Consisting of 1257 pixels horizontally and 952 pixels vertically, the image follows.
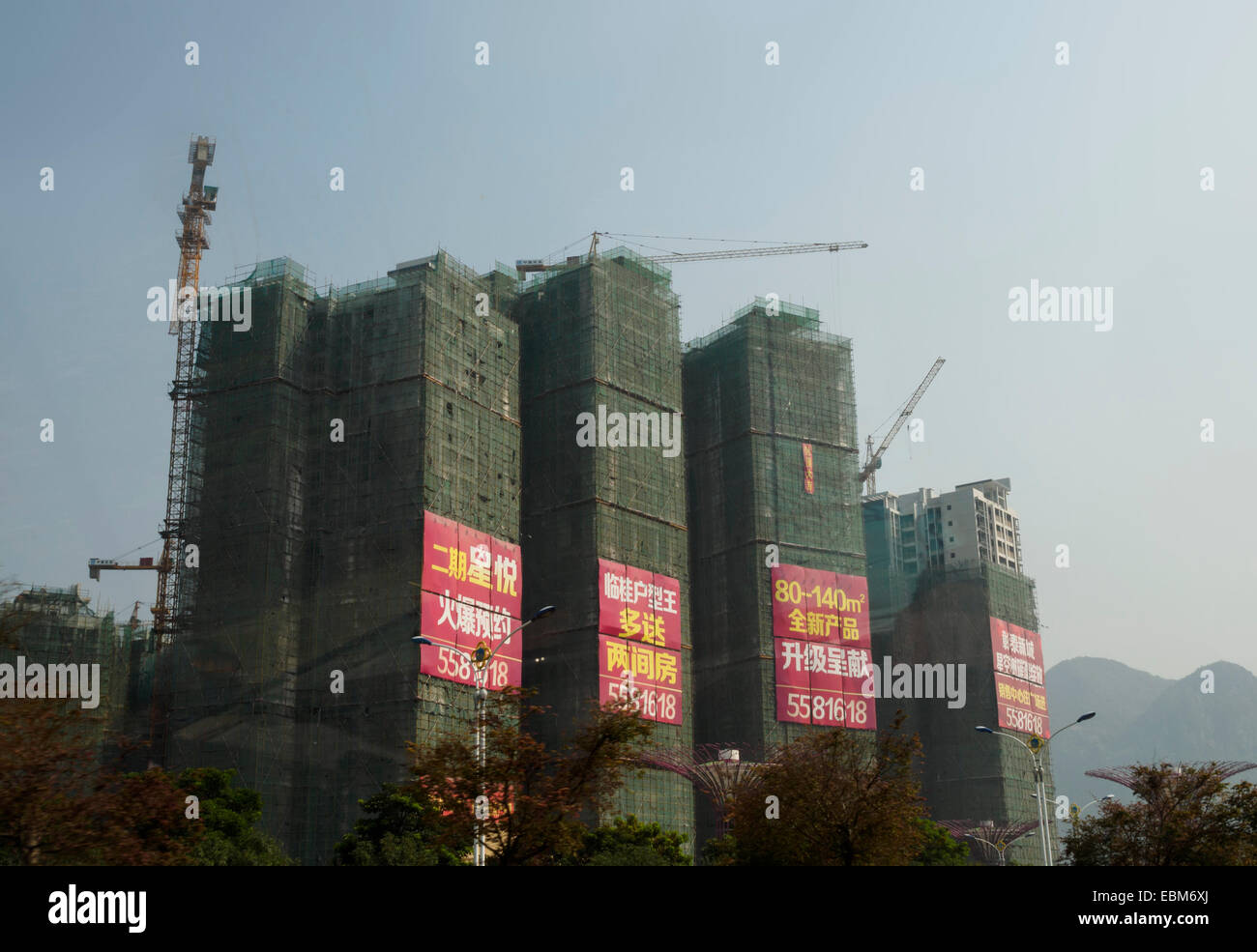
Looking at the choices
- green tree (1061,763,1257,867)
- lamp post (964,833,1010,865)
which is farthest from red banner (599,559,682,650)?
green tree (1061,763,1257,867)

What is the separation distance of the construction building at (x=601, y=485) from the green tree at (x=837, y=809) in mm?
39448

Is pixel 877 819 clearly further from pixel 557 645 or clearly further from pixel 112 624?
pixel 112 624

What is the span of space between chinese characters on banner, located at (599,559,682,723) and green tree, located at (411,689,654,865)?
158ft

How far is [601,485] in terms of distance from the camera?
258 feet

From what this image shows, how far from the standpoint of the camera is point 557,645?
77.0 m

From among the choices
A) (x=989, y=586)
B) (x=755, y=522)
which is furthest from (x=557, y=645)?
(x=989, y=586)

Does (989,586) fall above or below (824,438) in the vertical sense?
below

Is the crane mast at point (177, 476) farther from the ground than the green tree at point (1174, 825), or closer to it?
farther from the ground

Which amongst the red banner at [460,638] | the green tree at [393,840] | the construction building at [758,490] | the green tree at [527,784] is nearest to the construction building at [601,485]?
the red banner at [460,638]

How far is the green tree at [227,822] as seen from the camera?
44812 mm

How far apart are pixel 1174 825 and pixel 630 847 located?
730 inches
